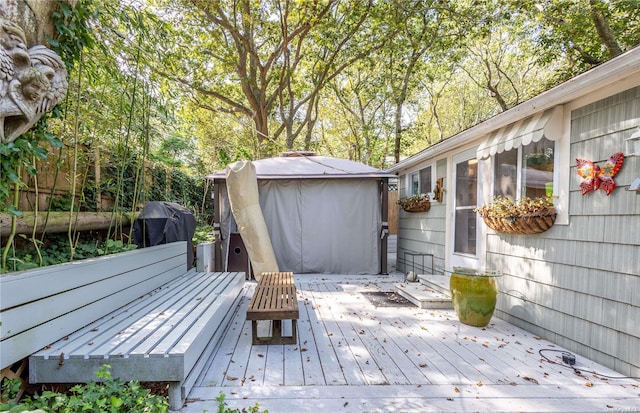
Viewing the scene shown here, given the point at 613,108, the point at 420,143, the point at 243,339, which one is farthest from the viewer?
the point at 420,143

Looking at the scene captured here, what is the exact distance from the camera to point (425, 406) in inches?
78.5

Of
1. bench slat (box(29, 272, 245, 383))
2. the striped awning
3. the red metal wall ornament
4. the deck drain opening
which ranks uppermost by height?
the striped awning

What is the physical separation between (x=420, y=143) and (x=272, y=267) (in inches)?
673

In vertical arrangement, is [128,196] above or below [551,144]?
below

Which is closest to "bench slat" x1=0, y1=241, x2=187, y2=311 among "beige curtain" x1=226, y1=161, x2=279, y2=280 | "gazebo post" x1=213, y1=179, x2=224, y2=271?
"beige curtain" x1=226, y1=161, x2=279, y2=280

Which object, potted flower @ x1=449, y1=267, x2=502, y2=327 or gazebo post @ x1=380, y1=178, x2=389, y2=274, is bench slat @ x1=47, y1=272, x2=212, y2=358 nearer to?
potted flower @ x1=449, y1=267, x2=502, y2=327

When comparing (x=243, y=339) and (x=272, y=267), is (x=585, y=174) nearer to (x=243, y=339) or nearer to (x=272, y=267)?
(x=243, y=339)

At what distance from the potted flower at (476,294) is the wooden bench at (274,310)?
1.78m

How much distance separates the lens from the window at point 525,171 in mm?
3146

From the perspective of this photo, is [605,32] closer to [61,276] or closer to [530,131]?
[530,131]

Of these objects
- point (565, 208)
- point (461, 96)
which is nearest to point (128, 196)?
point (565, 208)

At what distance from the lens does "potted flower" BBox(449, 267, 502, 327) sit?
3268mm

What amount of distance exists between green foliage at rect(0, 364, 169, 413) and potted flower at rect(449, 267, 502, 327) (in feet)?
9.49

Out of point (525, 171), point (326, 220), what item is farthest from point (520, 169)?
point (326, 220)
